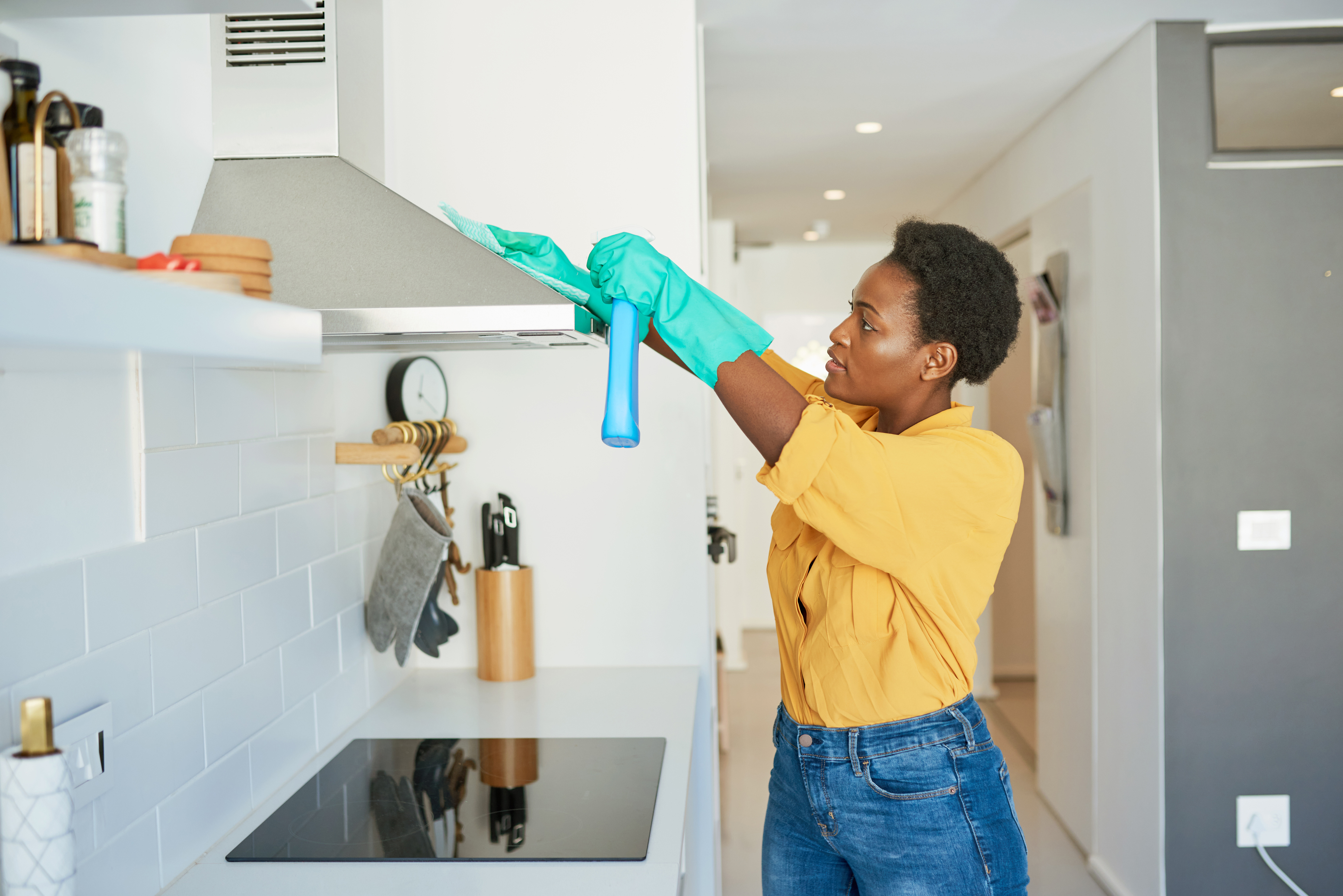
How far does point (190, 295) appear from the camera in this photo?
61 centimetres

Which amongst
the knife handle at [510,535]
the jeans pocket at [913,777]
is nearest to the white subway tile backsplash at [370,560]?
the knife handle at [510,535]

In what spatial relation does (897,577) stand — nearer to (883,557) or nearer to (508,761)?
(883,557)

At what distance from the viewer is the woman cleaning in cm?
116

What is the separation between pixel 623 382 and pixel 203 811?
0.76 meters

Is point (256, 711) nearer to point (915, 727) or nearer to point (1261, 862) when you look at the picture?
point (915, 727)

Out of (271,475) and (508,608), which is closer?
(271,475)

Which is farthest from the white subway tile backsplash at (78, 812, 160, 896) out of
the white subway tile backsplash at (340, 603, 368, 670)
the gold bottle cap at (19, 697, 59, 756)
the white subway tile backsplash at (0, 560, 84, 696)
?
the white subway tile backsplash at (340, 603, 368, 670)

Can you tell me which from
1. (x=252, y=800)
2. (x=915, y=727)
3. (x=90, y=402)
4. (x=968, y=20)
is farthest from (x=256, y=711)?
(x=968, y=20)

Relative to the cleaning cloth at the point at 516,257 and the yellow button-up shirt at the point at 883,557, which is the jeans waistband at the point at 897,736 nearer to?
the yellow button-up shirt at the point at 883,557

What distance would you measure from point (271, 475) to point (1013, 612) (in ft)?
13.7

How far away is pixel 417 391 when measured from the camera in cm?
191

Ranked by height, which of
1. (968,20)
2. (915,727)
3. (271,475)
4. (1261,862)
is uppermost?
(968,20)

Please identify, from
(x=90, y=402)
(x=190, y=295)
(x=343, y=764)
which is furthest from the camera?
(x=343, y=764)

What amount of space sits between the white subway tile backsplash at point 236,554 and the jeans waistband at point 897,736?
0.78 metres
